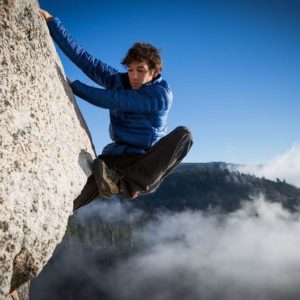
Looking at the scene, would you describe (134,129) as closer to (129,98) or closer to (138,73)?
(129,98)

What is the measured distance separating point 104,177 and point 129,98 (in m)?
1.15

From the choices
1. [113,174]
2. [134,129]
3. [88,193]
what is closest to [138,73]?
[134,129]

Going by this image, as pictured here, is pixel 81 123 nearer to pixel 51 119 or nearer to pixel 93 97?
pixel 93 97

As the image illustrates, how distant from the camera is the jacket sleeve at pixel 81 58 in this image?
560 centimetres

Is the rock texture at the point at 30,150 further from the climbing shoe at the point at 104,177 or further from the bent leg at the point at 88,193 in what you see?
the bent leg at the point at 88,193

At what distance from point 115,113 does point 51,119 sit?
1287mm

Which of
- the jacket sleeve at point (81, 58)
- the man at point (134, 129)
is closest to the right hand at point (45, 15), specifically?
the man at point (134, 129)

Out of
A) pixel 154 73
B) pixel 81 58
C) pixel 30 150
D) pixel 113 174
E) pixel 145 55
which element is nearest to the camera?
pixel 30 150

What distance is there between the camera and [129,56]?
218 inches

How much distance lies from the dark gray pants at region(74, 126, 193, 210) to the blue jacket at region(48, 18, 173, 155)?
0.56 feet

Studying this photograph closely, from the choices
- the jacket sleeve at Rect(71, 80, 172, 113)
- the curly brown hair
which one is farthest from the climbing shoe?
the curly brown hair

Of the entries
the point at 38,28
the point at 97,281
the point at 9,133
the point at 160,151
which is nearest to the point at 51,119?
the point at 9,133

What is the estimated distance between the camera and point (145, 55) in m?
5.46

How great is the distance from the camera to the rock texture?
3.83 meters
